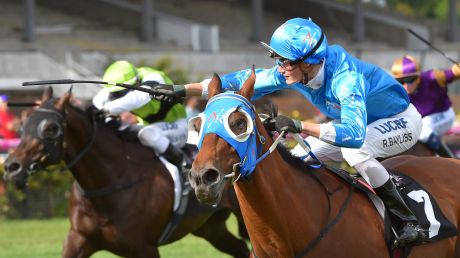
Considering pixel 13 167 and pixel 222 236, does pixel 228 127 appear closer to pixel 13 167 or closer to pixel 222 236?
pixel 13 167

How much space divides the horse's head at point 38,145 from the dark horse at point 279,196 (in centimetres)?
300

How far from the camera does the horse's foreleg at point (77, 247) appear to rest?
7.56 meters

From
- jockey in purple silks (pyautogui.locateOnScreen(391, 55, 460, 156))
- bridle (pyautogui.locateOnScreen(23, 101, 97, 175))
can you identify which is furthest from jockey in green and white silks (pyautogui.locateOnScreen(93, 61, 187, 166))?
jockey in purple silks (pyautogui.locateOnScreen(391, 55, 460, 156))

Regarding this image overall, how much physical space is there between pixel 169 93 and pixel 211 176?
1075 mm

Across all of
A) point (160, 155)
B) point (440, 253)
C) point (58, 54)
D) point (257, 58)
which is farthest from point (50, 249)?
point (257, 58)

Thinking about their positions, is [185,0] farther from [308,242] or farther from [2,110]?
[308,242]

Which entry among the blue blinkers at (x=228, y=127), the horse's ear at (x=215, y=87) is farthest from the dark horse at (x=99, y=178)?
the blue blinkers at (x=228, y=127)

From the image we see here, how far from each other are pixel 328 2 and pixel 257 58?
870cm

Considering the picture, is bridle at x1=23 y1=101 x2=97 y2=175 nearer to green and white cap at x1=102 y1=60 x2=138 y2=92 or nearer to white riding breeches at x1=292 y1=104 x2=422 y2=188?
green and white cap at x1=102 y1=60 x2=138 y2=92

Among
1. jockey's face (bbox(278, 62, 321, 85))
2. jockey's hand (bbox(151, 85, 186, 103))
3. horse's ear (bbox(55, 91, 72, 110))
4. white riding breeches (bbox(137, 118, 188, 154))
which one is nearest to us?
jockey's face (bbox(278, 62, 321, 85))

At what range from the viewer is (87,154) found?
790 cm

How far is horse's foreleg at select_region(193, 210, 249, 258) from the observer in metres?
8.88

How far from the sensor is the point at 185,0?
3045 centimetres

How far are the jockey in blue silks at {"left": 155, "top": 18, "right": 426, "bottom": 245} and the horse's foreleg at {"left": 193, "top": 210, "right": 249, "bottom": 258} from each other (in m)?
3.23
